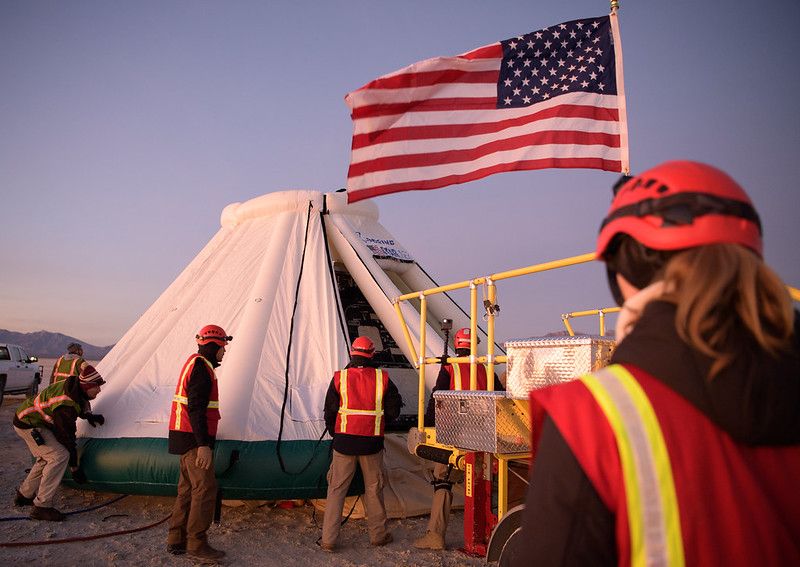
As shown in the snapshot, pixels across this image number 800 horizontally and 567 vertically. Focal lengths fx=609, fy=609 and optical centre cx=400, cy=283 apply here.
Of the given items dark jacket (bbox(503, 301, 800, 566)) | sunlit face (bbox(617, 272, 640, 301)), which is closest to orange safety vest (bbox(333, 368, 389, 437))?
sunlit face (bbox(617, 272, 640, 301))

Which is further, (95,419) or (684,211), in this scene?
(95,419)

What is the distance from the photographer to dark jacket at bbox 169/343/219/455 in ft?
20.8

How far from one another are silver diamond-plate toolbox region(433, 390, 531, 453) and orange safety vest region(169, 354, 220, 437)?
3.04 metres

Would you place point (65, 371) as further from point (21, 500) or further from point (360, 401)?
point (360, 401)

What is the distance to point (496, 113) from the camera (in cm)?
661

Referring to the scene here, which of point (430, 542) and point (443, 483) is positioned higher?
point (443, 483)

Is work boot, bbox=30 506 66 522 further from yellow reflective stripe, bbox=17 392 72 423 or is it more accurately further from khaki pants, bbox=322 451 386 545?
khaki pants, bbox=322 451 386 545

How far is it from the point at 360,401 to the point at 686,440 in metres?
5.95

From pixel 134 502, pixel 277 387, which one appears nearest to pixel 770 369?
pixel 277 387

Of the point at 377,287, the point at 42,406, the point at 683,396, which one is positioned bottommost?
the point at 42,406

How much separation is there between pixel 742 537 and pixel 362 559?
19.0 feet

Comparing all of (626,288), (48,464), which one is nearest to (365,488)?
(48,464)

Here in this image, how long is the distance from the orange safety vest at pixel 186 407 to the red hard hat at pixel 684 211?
589 cm

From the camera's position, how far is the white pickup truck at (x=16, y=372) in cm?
1986
